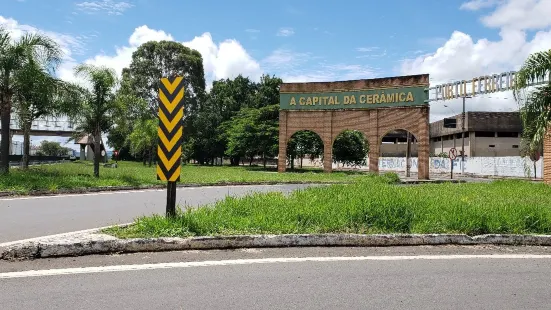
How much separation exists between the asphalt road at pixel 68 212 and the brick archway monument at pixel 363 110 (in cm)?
2174

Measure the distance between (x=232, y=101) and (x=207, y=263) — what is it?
55.9 meters

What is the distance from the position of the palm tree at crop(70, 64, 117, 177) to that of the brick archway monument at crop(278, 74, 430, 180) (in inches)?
721

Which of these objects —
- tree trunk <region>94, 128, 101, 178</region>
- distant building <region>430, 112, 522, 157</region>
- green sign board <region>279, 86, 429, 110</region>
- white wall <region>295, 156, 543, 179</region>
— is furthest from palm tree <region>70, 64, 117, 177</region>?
distant building <region>430, 112, 522, 157</region>

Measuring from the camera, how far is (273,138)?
1789 inches

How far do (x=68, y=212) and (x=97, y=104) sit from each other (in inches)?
447

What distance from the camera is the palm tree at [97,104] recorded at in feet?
66.7

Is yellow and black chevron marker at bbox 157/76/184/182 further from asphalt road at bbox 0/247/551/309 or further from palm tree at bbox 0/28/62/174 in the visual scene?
palm tree at bbox 0/28/62/174

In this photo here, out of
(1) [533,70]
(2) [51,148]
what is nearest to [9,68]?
(1) [533,70]

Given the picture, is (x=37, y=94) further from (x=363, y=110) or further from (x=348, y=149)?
(x=348, y=149)

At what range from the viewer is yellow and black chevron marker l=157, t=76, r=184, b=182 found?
24.1 feet

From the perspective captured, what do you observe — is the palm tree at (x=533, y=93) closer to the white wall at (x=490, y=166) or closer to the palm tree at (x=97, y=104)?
the palm tree at (x=97, y=104)

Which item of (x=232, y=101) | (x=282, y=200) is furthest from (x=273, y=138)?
(x=282, y=200)

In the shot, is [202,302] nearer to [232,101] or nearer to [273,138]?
[273,138]

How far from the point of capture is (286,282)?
5016 millimetres
